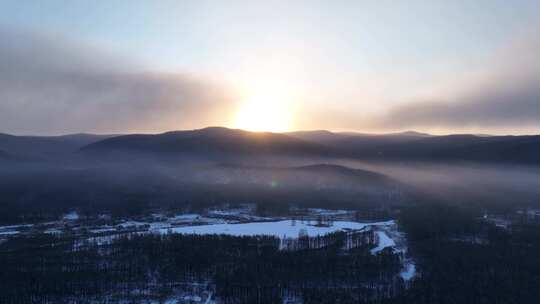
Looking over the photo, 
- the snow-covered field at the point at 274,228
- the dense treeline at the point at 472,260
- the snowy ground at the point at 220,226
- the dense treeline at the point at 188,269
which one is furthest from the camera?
the snow-covered field at the point at 274,228

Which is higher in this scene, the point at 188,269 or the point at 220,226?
the point at 220,226

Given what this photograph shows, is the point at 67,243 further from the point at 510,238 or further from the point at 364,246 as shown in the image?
the point at 510,238

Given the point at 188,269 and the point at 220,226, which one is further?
the point at 220,226

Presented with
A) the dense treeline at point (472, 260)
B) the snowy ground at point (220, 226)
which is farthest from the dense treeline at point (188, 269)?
the snowy ground at point (220, 226)

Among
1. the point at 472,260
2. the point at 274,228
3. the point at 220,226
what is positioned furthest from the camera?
the point at 220,226

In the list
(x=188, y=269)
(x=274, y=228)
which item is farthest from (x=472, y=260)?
(x=274, y=228)

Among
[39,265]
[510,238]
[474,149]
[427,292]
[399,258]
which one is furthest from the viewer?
[474,149]

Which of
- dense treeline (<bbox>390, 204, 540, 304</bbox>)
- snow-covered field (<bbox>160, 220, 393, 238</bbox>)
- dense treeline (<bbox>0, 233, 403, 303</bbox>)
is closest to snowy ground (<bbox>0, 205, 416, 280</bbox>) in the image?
snow-covered field (<bbox>160, 220, 393, 238</bbox>)

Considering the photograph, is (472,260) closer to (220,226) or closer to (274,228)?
(274,228)

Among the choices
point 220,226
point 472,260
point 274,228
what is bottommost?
point 472,260

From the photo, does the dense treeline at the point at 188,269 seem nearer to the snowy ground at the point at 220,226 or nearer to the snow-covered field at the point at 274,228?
the snowy ground at the point at 220,226

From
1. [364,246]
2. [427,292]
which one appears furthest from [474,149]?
[427,292]
